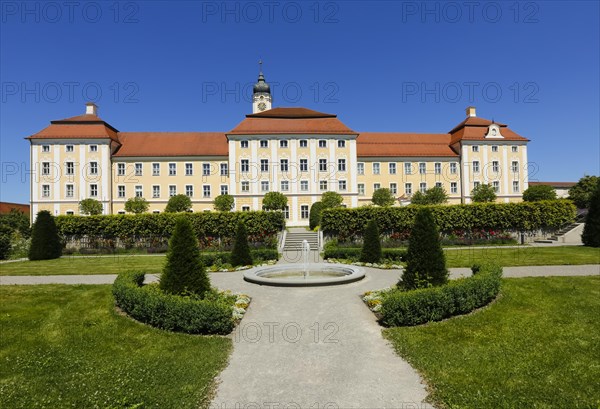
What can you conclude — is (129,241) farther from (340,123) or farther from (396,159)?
(396,159)

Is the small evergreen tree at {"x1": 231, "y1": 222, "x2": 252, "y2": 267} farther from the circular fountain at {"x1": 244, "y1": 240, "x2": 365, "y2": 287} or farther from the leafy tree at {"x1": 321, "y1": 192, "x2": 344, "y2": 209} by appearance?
the leafy tree at {"x1": 321, "y1": 192, "x2": 344, "y2": 209}

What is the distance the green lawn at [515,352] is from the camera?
4926mm

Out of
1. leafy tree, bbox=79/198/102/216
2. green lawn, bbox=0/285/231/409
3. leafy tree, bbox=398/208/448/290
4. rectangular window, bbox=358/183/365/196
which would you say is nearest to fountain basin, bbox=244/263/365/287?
leafy tree, bbox=398/208/448/290

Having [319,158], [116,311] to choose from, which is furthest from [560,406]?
[319,158]

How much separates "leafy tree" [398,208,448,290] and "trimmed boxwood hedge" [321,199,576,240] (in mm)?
14689

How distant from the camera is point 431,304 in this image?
301 inches

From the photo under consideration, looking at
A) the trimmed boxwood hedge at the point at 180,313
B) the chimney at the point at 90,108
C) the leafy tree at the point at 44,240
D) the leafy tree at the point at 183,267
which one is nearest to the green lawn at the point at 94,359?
the trimmed boxwood hedge at the point at 180,313

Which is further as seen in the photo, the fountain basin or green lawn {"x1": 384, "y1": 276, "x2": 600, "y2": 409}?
the fountain basin

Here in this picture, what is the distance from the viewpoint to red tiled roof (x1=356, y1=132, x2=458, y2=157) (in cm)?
4484

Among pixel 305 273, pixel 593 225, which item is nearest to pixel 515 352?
pixel 305 273

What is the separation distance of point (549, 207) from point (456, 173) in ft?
67.3

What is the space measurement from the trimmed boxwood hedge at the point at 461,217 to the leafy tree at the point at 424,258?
1469 centimetres

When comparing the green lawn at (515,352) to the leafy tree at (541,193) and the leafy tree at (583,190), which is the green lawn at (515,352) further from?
the leafy tree at (583,190)

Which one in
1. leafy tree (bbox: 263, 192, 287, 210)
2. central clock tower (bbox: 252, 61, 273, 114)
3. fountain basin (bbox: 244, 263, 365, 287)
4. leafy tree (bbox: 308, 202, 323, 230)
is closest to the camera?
fountain basin (bbox: 244, 263, 365, 287)
